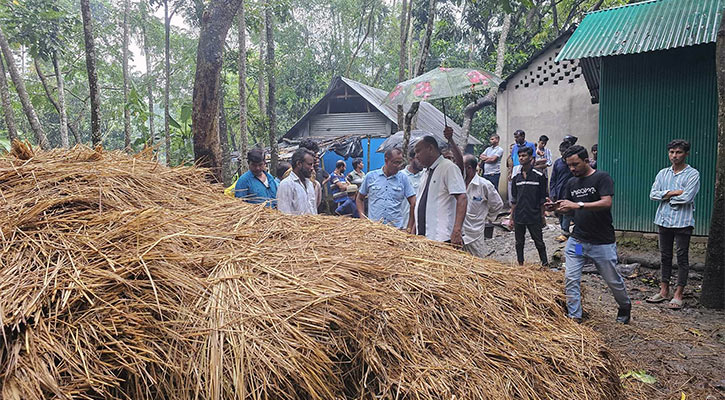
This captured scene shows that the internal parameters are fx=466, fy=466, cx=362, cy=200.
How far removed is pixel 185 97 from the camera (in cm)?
2967

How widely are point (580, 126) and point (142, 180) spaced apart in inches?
428

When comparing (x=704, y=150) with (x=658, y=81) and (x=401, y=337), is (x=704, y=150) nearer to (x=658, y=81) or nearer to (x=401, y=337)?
(x=658, y=81)

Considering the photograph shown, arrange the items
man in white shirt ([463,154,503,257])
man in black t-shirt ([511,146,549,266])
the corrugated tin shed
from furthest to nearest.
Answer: the corrugated tin shed → man in black t-shirt ([511,146,549,266]) → man in white shirt ([463,154,503,257])

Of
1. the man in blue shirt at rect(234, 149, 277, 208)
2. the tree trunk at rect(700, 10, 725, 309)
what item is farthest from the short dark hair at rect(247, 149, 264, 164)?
the tree trunk at rect(700, 10, 725, 309)

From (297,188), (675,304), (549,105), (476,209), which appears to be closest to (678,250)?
(675,304)

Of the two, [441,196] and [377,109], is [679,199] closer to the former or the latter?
[441,196]

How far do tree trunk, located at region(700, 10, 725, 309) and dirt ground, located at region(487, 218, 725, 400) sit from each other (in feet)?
0.84

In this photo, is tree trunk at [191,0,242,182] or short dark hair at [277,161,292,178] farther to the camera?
short dark hair at [277,161,292,178]

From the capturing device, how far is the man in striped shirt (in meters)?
5.31

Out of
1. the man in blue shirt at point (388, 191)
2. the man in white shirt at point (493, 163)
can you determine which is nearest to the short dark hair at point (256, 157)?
the man in blue shirt at point (388, 191)

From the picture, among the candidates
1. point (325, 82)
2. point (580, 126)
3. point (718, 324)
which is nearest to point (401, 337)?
point (718, 324)

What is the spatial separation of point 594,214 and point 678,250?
1.79m

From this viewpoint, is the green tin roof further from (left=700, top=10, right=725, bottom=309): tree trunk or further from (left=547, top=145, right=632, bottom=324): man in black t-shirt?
(left=547, top=145, right=632, bottom=324): man in black t-shirt

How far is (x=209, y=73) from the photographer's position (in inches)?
175
